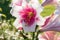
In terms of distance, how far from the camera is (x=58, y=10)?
96cm

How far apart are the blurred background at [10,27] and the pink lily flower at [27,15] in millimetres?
39

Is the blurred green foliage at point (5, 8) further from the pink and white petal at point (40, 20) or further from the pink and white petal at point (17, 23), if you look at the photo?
the pink and white petal at point (40, 20)

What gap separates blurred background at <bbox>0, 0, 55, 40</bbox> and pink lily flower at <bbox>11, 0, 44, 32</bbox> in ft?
0.13

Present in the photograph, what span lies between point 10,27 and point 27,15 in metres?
0.14

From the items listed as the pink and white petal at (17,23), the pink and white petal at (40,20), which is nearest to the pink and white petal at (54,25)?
the pink and white petal at (40,20)

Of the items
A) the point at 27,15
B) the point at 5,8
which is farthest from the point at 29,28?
the point at 5,8

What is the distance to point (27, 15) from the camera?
0.95 meters

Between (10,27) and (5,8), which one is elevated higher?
(5,8)

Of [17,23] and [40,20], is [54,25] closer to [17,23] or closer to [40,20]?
→ [40,20]

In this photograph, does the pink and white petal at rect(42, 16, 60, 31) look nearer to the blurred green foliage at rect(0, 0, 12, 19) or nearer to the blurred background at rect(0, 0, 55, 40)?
the blurred background at rect(0, 0, 55, 40)

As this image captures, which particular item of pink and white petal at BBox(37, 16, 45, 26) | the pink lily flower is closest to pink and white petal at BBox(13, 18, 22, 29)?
the pink lily flower

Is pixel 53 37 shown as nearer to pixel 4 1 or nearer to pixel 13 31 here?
pixel 13 31

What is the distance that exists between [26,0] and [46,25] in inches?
7.3

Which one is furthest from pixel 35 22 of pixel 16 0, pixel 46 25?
pixel 16 0
